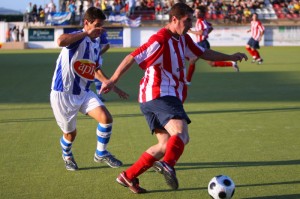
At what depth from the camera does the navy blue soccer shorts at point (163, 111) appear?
5.49m

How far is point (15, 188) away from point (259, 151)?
3345 millimetres

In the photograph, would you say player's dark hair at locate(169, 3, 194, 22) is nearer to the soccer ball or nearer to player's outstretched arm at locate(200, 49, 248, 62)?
player's outstretched arm at locate(200, 49, 248, 62)

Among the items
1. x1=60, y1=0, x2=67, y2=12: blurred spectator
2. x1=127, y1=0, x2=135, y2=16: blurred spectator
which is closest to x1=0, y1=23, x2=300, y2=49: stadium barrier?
x1=127, y1=0, x2=135, y2=16: blurred spectator

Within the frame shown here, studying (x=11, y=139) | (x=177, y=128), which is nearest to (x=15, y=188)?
(x=177, y=128)

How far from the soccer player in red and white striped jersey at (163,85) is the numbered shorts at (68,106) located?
128 centimetres

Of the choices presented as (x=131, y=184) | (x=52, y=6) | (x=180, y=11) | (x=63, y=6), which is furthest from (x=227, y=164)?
(x=63, y=6)

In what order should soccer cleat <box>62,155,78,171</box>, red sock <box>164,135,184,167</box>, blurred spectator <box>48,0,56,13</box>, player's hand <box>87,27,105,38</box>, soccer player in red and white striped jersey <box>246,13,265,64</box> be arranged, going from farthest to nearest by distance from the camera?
blurred spectator <box>48,0,56,13</box>
soccer player in red and white striped jersey <box>246,13,265,64</box>
soccer cleat <box>62,155,78,171</box>
player's hand <box>87,27,105,38</box>
red sock <box>164,135,184,167</box>

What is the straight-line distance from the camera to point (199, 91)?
15.0m

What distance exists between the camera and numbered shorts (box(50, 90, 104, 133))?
674 cm

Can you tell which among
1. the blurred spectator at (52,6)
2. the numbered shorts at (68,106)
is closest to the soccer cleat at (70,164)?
the numbered shorts at (68,106)

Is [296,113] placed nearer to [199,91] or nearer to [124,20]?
[199,91]

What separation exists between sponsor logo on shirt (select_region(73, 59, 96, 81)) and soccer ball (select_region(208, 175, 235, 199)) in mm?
2202

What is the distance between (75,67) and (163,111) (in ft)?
5.39

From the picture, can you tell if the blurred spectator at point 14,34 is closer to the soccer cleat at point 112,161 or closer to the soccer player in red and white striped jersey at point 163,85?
the soccer cleat at point 112,161
